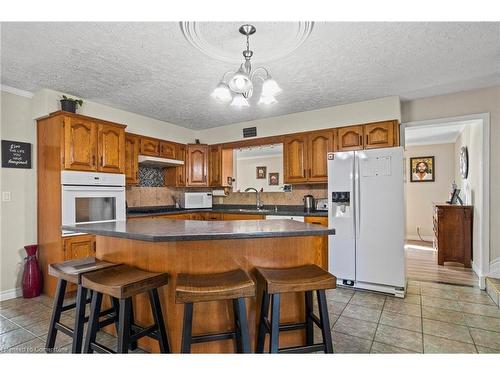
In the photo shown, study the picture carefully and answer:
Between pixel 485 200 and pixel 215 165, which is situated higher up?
pixel 215 165

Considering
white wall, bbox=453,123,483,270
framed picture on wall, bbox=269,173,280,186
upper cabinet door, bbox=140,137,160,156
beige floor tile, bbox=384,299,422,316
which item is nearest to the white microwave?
upper cabinet door, bbox=140,137,160,156

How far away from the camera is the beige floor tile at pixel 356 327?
2.18 metres

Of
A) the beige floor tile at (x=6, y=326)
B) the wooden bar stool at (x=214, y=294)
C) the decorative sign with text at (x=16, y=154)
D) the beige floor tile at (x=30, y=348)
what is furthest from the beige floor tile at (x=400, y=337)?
the decorative sign with text at (x=16, y=154)

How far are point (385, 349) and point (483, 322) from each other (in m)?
1.12

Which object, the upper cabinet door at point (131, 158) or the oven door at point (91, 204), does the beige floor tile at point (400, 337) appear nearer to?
the oven door at point (91, 204)

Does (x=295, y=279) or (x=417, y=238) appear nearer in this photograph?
(x=295, y=279)

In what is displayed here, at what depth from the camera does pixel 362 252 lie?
3.22m

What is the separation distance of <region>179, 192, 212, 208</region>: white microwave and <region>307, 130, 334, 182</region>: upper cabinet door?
1952mm

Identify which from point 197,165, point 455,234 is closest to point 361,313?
point 455,234

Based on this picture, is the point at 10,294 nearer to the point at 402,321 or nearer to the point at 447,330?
the point at 402,321

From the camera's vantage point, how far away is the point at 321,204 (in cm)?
417

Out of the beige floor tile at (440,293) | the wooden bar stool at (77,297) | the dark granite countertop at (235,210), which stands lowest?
the beige floor tile at (440,293)

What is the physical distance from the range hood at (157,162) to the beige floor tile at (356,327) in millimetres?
3256
